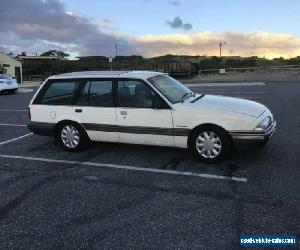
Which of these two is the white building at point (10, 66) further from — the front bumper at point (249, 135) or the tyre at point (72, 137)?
the front bumper at point (249, 135)

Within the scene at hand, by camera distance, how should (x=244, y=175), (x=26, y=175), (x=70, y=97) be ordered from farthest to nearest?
(x=70, y=97) → (x=26, y=175) → (x=244, y=175)

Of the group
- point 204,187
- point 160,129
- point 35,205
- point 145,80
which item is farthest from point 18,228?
point 145,80

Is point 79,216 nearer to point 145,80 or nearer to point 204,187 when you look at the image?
point 204,187

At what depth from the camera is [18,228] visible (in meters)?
4.50

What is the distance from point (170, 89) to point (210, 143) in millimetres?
1385

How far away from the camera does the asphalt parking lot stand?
4.18 meters

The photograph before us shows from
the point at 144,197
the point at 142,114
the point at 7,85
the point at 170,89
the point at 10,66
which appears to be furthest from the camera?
the point at 10,66

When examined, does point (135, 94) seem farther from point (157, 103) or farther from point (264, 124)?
point (264, 124)

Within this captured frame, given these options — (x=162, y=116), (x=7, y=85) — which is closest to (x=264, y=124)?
(x=162, y=116)

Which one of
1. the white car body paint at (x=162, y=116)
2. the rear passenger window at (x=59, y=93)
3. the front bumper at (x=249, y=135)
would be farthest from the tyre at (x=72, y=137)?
the front bumper at (x=249, y=135)

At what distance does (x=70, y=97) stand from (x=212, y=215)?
4.15 metres

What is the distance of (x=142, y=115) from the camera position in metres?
6.95

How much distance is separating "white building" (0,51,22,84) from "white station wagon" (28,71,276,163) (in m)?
49.0

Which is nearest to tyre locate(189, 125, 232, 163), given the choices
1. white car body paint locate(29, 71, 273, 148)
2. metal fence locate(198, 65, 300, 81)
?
white car body paint locate(29, 71, 273, 148)
